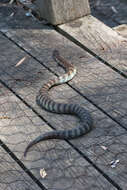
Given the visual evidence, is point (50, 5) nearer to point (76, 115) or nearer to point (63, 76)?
point (63, 76)

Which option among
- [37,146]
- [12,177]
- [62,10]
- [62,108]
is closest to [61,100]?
[62,108]

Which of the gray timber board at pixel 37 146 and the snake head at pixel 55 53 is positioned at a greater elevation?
the snake head at pixel 55 53

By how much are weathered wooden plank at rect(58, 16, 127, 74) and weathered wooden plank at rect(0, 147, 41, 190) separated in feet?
7.26

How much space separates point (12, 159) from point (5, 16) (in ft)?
11.6

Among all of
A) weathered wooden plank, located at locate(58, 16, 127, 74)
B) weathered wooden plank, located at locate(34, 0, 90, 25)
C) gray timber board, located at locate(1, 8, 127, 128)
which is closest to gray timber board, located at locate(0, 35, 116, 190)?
gray timber board, located at locate(1, 8, 127, 128)

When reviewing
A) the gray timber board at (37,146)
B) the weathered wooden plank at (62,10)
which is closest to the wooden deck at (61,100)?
the gray timber board at (37,146)

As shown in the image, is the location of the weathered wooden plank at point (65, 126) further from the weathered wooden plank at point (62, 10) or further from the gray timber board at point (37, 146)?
the weathered wooden plank at point (62, 10)

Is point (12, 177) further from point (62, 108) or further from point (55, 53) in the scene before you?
point (55, 53)

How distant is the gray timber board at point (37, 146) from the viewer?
4582 millimetres

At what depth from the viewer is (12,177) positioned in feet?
15.2

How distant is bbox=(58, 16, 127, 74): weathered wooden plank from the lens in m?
6.64

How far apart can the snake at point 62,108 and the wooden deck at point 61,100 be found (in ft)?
0.20

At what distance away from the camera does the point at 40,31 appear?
289 inches

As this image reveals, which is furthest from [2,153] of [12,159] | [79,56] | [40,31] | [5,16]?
[5,16]
